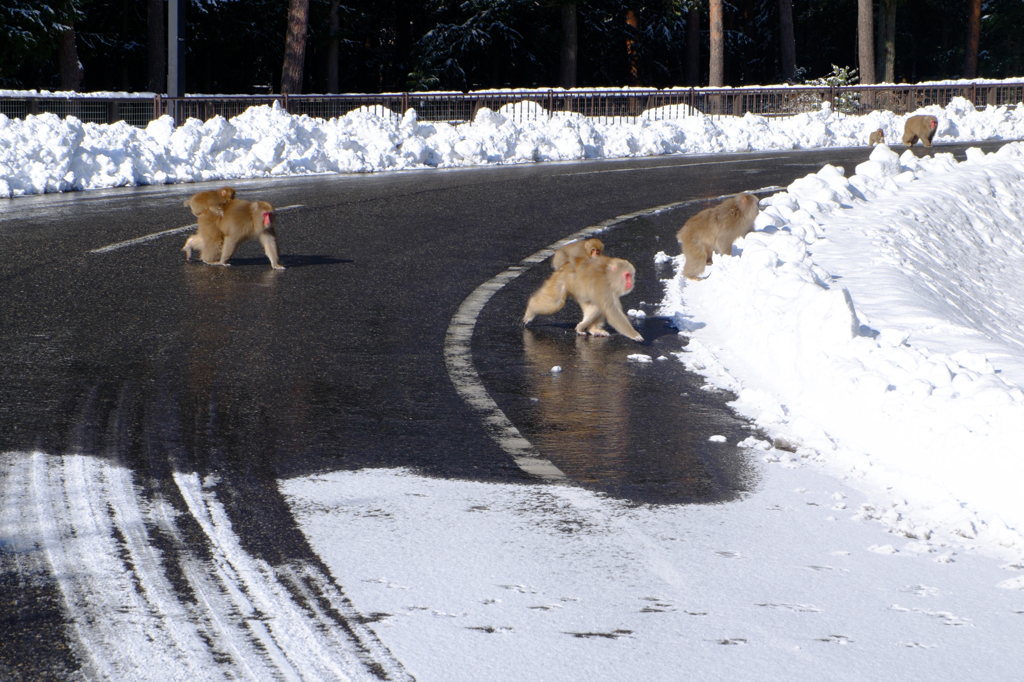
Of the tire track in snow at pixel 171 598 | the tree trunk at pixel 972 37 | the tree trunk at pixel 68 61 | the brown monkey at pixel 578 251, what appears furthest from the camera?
the tree trunk at pixel 972 37

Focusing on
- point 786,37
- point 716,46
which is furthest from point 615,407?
point 786,37

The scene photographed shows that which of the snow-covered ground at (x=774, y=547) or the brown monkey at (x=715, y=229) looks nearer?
the snow-covered ground at (x=774, y=547)

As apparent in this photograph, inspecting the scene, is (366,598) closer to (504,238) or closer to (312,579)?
(312,579)

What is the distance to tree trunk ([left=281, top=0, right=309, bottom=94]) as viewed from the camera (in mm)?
40719

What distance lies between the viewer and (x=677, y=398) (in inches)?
274

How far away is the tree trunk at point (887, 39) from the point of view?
6212 centimetres

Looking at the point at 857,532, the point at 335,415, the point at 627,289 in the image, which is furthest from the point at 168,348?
the point at 857,532

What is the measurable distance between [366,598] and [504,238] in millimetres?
9976

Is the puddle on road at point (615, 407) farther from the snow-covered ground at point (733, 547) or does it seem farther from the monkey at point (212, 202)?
the monkey at point (212, 202)

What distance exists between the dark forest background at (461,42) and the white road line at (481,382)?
2958 centimetres

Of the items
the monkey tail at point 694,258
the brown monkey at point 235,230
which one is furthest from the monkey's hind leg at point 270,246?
the monkey tail at point 694,258

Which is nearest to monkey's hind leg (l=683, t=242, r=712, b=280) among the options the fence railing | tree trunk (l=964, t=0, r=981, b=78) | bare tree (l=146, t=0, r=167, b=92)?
the fence railing

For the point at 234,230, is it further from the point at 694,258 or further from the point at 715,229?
the point at 715,229

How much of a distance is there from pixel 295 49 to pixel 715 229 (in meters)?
32.8
